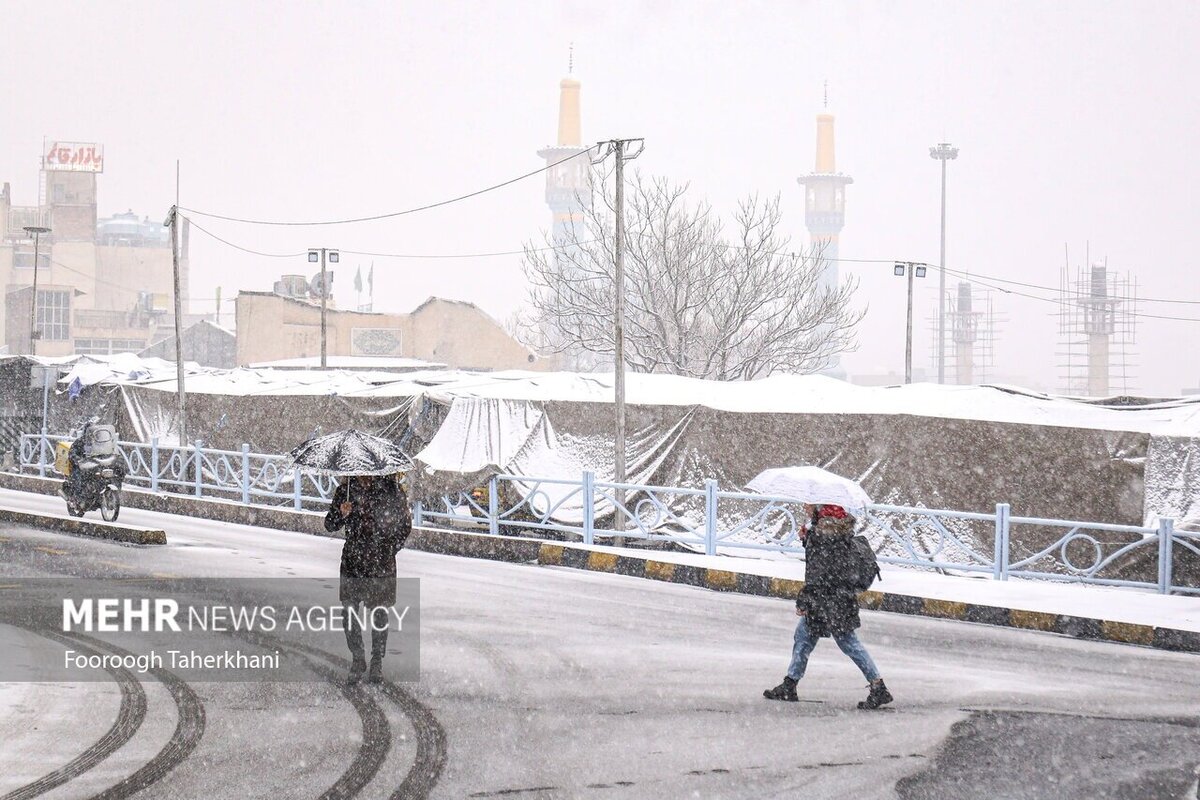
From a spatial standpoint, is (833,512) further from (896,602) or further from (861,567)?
(896,602)

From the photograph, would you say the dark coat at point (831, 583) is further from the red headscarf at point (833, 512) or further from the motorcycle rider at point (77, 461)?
the motorcycle rider at point (77, 461)

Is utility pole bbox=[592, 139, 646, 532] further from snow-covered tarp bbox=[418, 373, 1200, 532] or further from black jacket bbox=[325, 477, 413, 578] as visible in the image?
black jacket bbox=[325, 477, 413, 578]

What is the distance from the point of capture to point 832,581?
8.23 m

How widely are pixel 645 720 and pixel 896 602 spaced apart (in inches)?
231

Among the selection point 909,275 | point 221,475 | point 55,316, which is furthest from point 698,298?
point 55,316

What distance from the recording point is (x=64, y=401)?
→ 95.7 ft

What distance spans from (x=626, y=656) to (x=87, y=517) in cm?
1307

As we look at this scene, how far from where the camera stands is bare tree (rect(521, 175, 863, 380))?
49000mm

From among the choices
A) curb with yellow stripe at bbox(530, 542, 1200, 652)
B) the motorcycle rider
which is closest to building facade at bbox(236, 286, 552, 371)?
the motorcycle rider

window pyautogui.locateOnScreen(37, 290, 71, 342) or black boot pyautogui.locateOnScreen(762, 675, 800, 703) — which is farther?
window pyautogui.locateOnScreen(37, 290, 71, 342)

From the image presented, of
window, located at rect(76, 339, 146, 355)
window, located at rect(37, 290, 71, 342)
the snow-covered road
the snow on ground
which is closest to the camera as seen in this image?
the snow-covered road

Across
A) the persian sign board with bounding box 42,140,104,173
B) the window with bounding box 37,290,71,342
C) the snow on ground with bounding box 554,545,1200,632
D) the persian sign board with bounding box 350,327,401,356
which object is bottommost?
the snow on ground with bounding box 554,545,1200,632

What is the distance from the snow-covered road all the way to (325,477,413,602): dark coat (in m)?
0.83

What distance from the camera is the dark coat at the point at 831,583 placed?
8203 millimetres
